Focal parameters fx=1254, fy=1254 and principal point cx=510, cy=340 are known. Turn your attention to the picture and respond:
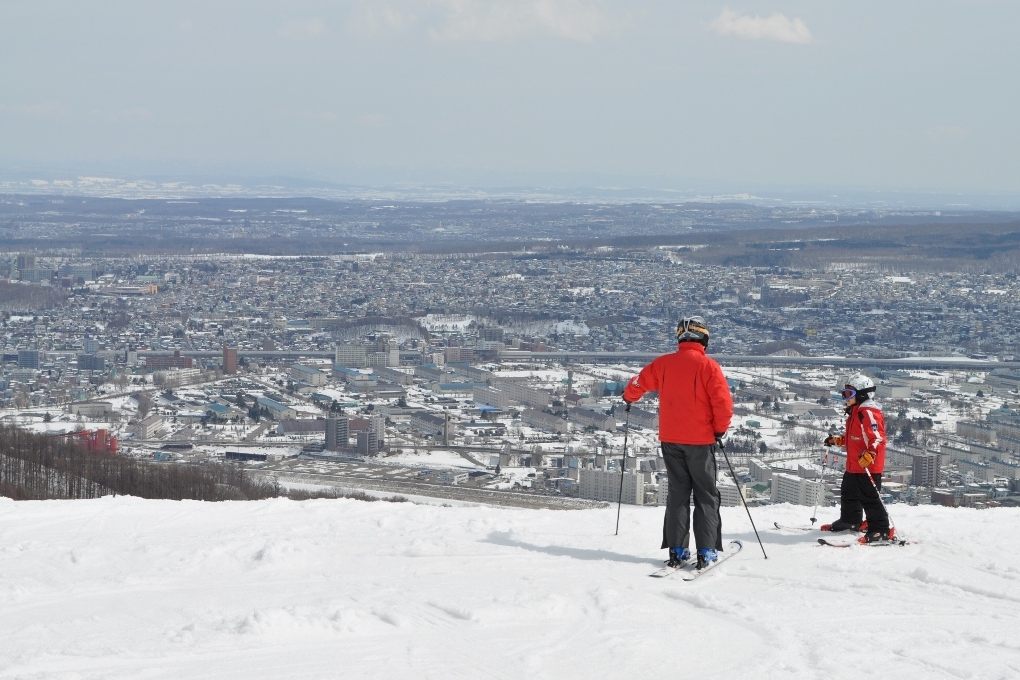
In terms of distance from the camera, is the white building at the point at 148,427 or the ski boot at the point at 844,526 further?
the white building at the point at 148,427

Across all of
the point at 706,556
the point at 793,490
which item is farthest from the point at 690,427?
the point at 793,490

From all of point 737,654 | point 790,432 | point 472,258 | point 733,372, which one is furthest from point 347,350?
point 737,654

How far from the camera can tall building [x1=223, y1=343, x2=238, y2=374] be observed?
3434cm

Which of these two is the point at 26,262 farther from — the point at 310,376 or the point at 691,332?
the point at 691,332

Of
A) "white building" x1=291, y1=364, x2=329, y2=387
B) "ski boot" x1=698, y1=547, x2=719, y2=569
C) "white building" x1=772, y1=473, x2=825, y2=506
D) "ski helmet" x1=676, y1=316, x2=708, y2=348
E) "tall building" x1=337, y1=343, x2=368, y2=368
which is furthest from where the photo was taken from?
"tall building" x1=337, y1=343, x2=368, y2=368

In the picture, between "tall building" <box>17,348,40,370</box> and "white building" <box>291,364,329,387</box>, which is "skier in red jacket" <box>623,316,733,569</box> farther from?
"tall building" <box>17,348,40,370</box>

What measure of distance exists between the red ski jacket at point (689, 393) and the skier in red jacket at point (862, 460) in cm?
88

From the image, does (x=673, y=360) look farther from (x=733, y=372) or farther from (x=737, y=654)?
(x=733, y=372)

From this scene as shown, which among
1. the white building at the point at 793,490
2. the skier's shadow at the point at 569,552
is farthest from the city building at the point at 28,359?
the skier's shadow at the point at 569,552

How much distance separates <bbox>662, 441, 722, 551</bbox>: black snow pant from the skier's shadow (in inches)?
6.3

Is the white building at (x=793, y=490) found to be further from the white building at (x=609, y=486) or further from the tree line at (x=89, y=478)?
the tree line at (x=89, y=478)

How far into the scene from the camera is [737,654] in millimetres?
3580

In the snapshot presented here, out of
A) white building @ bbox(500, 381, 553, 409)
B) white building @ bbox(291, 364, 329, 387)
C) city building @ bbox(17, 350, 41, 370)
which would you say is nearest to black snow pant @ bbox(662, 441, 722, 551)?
white building @ bbox(500, 381, 553, 409)

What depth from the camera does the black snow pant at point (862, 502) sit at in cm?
521
